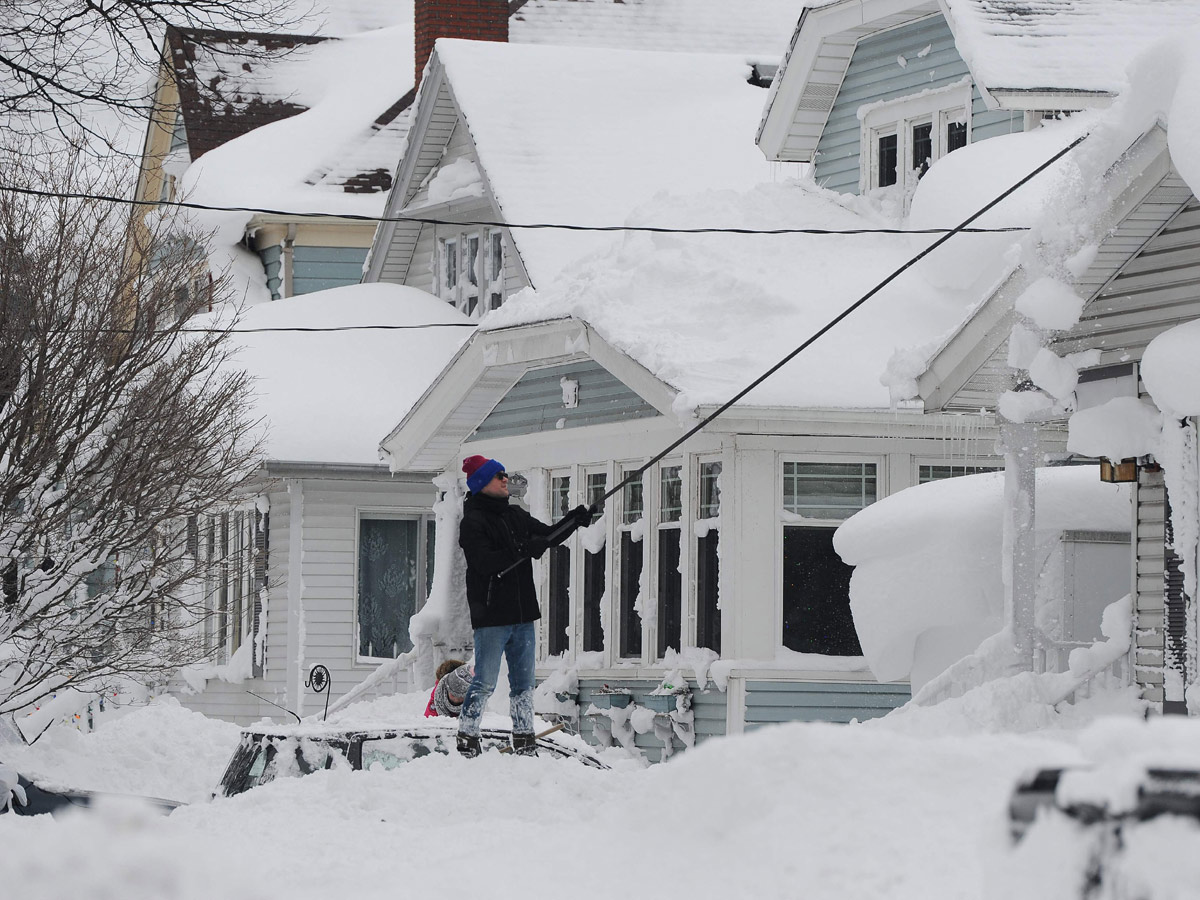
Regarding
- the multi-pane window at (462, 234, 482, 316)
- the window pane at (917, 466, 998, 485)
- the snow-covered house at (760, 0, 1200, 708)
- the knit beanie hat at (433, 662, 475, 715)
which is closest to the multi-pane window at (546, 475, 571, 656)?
the window pane at (917, 466, 998, 485)

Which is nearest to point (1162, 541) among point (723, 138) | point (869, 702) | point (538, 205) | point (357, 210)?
point (869, 702)

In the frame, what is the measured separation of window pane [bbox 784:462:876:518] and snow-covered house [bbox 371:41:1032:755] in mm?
15

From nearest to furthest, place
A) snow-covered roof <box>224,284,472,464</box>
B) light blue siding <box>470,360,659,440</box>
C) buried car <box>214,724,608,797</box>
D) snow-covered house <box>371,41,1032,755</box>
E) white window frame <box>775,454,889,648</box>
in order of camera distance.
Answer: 1. buried car <box>214,724,608,797</box>
2. snow-covered house <box>371,41,1032,755</box>
3. white window frame <box>775,454,889,648</box>
4. light blue siding <box>470,360,659,440</box>
5. snow-covered roof <box>224,284,472,464</box>

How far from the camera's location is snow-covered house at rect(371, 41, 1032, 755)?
1453 centimetres

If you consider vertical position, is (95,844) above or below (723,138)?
below

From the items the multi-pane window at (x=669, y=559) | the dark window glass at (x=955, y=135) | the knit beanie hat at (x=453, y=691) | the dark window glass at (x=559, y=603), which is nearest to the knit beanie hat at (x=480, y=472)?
the knit beanie hat at (x=453, y=691)

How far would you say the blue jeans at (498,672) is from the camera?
→ 979 centimetres

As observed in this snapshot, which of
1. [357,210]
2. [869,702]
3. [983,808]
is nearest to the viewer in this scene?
[983,808]

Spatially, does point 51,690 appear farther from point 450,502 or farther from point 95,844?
point 95,844

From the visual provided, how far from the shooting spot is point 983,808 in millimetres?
5230

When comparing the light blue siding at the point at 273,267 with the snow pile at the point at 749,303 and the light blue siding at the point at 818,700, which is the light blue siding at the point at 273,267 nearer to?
the snow pile at the point at 749,303

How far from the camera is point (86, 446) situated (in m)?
15.4

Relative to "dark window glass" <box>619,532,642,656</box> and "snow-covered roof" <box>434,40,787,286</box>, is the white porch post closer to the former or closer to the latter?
"dark window glass" <box>619,532,642,656</box>

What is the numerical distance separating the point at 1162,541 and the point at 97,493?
8.27 meters
